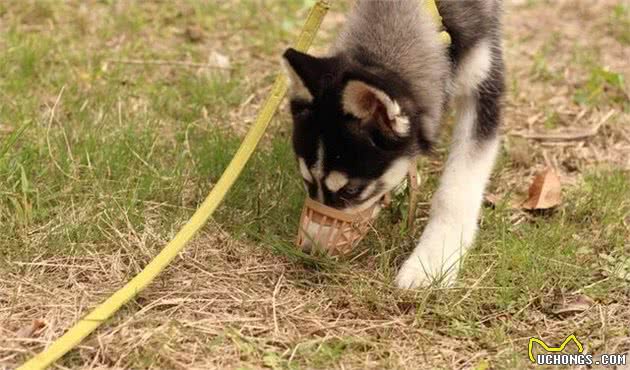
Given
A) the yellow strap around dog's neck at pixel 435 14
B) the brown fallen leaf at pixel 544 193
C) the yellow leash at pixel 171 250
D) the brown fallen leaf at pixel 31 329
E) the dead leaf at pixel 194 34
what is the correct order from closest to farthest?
1. the yellow leash at pixel 171 250
2. the brown fallen leaf at pixel 31 329
3. the yellow strap around dog's neck at pixel 435 14
4. the brown fallen leaf at pixel 544 193
5. the dead leaf at pixel 194 34

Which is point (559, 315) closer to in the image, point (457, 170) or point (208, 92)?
point (457, 170)

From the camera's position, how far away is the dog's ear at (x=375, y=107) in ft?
10.5

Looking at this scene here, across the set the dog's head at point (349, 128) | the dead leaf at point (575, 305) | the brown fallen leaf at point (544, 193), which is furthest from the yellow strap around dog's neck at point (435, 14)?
the dead leaf at point (575, 305)

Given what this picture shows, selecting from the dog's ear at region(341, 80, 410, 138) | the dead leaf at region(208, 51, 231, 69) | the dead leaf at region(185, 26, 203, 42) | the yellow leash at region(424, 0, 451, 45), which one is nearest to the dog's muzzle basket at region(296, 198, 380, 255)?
the dog's ear at region(341, 80, 410, 138)

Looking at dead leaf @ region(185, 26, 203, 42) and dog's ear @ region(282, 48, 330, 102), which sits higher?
dog's ear @ region(282, 48, 330, 102)

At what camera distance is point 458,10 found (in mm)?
3998

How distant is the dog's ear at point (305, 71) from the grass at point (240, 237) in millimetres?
708

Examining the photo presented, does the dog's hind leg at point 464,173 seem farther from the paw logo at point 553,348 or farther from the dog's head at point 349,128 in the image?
the paw logo at point 553,348

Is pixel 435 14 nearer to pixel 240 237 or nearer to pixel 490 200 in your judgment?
pixel 490 200

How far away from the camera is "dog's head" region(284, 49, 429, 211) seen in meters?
3.27

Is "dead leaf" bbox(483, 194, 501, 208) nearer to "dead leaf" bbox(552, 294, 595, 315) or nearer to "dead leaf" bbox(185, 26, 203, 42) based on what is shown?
"dead leaf" bbox(552, 294, 595, 315)

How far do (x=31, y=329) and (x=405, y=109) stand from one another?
1.64 m

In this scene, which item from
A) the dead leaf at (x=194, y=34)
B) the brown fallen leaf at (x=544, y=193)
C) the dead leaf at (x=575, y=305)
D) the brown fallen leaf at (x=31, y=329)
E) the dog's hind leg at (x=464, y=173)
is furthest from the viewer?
the dead leaf at (x=194, y=34)

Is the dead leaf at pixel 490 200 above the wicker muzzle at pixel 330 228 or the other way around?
the other way around
